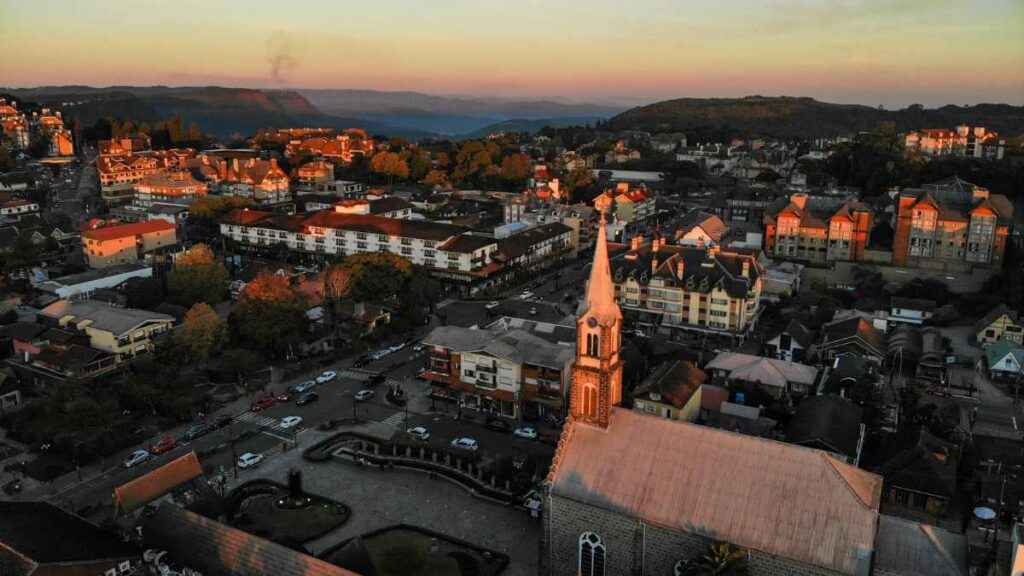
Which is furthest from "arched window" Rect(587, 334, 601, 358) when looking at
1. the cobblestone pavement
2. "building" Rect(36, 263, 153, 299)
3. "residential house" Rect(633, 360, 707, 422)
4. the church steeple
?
"building" Rect(36, 263, 153, 299)

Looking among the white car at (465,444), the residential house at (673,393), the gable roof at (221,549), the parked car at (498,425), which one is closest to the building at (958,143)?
the residential house at (673,393)

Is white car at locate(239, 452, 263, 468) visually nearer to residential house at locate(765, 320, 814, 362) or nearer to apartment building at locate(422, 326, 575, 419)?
apartment building at locate(422, 326, 575, 419)

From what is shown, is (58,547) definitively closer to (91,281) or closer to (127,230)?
(91,281)

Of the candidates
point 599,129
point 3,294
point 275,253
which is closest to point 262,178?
point 275,253

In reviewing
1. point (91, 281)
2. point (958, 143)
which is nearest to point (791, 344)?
point (91, 281)

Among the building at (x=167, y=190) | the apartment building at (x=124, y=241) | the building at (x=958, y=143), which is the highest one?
the building at (x=958, y=143)

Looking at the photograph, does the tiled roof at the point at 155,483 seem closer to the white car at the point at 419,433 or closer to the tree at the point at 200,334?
the white car at the point at 419,433

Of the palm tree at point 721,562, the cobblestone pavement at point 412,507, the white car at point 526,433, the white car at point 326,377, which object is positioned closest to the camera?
the palm tree at point 721,562
